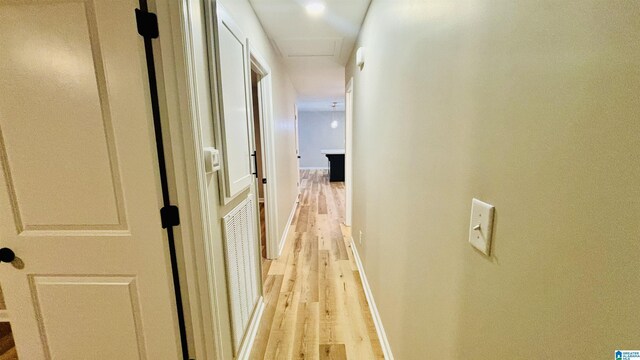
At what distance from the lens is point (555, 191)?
18.3 inches

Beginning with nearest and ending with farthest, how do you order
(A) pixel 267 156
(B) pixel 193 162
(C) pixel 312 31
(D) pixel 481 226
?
(D) pixel 481 226 < (B) pixel 193 162 < (C) pixel 312 31 < (A) pixel 267 156

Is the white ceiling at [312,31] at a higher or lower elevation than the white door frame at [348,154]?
higher

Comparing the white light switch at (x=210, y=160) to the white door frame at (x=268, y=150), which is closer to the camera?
the white light switch at (x=210, y=160)

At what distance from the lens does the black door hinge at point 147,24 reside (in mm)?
991

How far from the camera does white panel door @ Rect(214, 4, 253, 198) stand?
1323mm

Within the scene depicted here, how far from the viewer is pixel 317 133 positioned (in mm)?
10555

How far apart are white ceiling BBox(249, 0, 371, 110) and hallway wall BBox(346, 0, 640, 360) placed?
1241 millimetres

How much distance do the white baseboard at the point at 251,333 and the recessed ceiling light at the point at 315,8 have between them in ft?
8.16

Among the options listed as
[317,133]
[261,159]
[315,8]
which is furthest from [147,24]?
[317,133]

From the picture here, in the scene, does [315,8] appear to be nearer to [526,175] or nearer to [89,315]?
[526,175]

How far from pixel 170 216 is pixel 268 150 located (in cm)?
165

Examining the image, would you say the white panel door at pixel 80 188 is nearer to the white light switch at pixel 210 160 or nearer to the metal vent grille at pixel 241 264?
the white light switch at pixel 210 160

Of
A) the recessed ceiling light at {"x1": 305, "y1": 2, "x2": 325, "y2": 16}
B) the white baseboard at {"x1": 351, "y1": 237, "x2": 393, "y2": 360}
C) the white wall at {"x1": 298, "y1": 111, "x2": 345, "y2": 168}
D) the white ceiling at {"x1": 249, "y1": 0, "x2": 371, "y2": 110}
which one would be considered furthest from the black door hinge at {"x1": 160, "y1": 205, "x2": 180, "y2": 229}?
the white wall at {"x1": 298, "y1": 111, "x2": 345, "y2": 168}

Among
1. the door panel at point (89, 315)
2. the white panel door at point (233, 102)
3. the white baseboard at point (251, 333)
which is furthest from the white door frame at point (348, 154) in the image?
the door panel at point (89, 315)
